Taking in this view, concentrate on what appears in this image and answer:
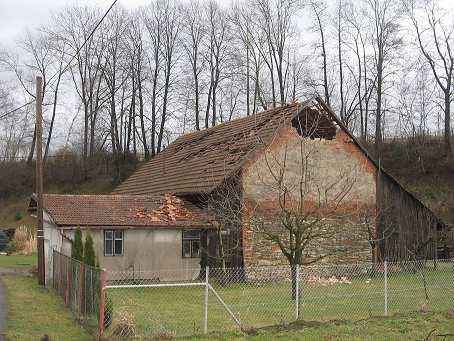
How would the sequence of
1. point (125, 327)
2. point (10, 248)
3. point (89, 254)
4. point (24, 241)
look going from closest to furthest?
point (125, 327) → point (89, 254) → point (10, 248) → point (24, 241)

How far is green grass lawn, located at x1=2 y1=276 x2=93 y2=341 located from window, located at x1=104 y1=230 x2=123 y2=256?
2.92 meters

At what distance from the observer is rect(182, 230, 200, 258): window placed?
72.8 feet

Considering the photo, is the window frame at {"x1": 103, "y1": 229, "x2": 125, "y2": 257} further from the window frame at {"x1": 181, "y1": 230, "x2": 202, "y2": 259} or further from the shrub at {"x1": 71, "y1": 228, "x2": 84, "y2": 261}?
the shrub at {"x1": 71, "y1": 228, "x2": 84, "y2": 261}

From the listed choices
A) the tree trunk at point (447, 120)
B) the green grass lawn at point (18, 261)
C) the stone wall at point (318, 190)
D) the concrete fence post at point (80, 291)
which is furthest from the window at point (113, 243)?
the tree trunk at point (447, 120)

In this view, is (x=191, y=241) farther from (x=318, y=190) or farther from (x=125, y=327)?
(x=125, y=327)

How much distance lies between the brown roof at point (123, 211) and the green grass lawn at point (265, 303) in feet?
9.58

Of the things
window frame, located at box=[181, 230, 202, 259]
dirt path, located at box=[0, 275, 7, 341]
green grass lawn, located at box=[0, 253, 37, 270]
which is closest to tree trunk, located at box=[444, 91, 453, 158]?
window frame, located at box=[181, 230, 202, 259]

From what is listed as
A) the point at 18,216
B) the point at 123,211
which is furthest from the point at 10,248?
the point at 123,211

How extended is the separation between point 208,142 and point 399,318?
56.5ft

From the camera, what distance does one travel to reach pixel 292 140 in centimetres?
2306

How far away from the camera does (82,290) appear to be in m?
12.9

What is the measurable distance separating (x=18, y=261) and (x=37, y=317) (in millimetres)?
16699

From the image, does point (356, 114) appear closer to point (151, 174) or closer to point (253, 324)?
point (151, 174)

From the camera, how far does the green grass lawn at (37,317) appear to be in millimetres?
A: 11195
